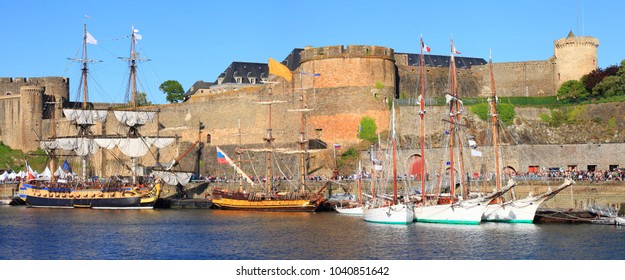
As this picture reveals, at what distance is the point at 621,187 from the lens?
4325 centimetres

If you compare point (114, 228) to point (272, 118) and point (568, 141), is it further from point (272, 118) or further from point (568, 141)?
point (568, 141)

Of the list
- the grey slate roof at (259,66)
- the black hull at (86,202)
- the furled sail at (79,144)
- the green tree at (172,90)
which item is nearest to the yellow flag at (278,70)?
the black hull at (86,202)

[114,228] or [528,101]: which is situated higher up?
[528,101]

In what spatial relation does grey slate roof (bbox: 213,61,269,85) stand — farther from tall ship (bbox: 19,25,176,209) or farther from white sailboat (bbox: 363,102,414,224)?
white sailboat (bbox: 363,102,414,224)

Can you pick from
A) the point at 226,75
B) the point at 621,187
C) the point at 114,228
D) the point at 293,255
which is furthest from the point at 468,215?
the point at 226,75

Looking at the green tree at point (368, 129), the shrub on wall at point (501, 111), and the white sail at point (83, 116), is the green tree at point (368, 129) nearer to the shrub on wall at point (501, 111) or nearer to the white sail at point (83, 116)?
the shrub on wall at point (501, 111)

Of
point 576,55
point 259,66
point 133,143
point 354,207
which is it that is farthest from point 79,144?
point 576,55

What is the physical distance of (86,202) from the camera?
5791 centimetres

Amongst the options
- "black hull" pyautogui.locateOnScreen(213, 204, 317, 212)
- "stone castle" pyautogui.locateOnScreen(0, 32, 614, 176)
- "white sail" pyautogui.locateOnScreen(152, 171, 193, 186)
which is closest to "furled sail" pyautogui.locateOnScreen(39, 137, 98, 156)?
"stone castle" pyautogui.locateOnScreen(0, 32, 614, 176)

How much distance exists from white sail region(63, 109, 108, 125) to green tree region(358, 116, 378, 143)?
1938 centimetres

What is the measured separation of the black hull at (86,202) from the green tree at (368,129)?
12.5m

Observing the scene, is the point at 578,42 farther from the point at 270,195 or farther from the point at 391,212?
the point at 391,212

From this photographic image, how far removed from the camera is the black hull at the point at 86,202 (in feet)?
184

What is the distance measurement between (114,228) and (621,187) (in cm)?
2174
